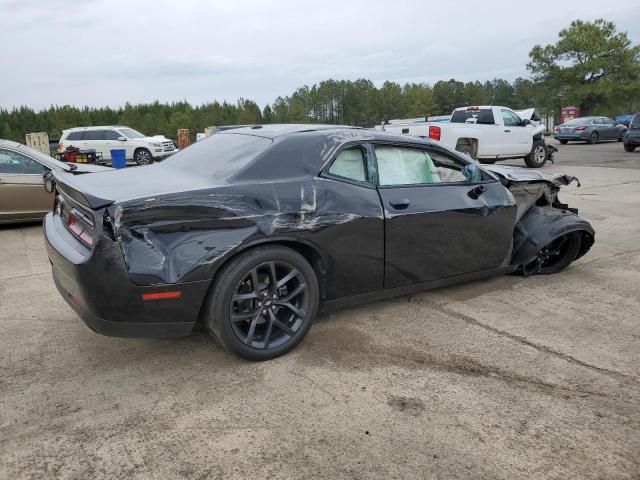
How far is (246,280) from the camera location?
134 inches

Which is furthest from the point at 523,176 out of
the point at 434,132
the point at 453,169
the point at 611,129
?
the point at 611,129

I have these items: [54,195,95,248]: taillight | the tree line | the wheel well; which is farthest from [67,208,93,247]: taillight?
the tree line

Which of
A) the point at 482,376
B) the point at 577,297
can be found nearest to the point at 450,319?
the point at 482,376

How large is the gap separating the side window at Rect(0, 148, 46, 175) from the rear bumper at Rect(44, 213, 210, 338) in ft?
18.2

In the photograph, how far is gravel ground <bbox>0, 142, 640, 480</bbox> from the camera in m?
2.51

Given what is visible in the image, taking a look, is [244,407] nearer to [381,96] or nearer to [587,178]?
[587,178]

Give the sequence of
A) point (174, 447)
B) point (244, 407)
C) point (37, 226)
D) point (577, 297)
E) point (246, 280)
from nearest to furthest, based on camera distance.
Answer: point (174, 447) < point (244, 407) < point (246, 280) < point (577, 297) < point (37, 226)

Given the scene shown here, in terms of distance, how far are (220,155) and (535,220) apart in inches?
119

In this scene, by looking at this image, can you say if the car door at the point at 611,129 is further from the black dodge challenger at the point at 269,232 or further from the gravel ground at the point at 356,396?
the black dodge challenger at the point at 269,232

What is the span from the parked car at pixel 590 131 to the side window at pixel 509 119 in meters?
12.7

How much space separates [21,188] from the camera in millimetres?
7910

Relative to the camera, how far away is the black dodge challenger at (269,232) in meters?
3.06

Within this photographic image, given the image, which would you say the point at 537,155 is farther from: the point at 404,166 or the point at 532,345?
the point at 532,345

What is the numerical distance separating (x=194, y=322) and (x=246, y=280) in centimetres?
41
